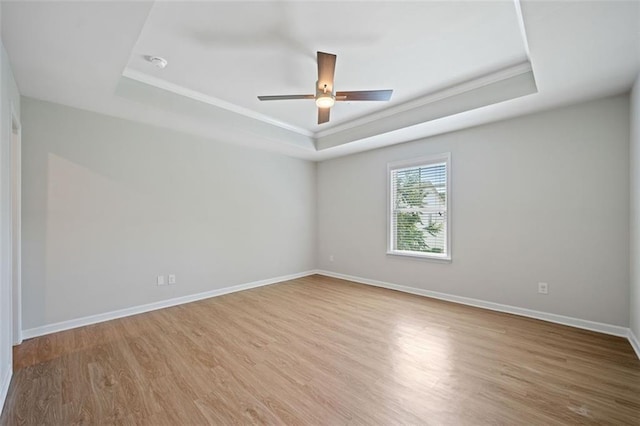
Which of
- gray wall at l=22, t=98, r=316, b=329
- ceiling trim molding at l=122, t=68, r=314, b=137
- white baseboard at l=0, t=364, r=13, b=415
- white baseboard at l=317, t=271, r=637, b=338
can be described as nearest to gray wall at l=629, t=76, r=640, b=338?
white baseboard at l=317, t=271, r=637, b=338

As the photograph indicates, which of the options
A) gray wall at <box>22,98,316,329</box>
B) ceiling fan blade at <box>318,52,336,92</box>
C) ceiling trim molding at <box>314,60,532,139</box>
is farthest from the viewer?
gray wall at <box>22,98,316,329</box>

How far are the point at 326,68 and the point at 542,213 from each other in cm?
300

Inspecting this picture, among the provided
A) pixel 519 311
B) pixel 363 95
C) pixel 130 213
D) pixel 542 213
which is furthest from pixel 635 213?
pixel 130 213

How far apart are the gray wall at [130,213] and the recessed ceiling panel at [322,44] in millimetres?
1099

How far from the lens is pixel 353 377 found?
2.10 meters

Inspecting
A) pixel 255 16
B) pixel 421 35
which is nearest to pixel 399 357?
pixel 421 35

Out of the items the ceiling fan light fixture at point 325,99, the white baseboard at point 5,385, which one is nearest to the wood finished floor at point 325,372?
the white baseboard at point 5,385

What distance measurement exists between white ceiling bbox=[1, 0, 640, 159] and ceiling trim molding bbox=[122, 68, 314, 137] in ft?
0.05

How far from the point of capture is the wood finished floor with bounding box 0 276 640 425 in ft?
5.62

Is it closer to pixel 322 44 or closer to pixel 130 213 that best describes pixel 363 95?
pixel 322 44

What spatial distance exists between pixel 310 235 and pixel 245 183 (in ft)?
6.11

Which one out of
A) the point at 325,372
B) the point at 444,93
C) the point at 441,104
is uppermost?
the point at 444,93

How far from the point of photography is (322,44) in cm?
242

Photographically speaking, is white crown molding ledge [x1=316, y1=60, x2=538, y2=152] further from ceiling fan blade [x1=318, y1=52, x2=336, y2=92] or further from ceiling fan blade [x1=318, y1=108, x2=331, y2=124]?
ceiling fan blade [x1=318, y1=52, x2=336, y2=92]
